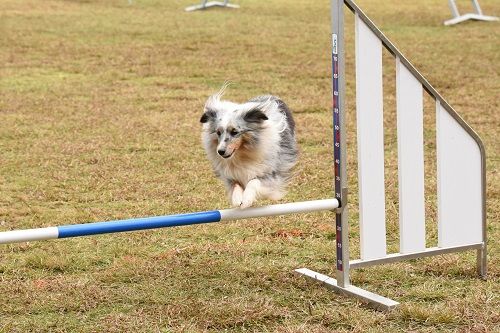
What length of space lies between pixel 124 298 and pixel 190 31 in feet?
37.1

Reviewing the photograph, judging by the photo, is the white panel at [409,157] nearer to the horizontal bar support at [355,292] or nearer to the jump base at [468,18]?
the horizontal bar support at [355,292]

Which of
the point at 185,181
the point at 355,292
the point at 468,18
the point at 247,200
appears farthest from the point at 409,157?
the point at 468,18

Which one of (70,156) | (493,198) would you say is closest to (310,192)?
(493,198)

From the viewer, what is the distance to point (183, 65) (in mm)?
12250

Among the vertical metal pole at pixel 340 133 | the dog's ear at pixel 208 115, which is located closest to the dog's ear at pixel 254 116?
the dog's ear at pixel 208 115

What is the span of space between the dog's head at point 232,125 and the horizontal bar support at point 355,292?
2.20 feet

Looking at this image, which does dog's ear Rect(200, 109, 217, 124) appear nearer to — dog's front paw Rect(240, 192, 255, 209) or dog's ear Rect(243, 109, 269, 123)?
dog's ear Rect(243, 109, 269, 123)

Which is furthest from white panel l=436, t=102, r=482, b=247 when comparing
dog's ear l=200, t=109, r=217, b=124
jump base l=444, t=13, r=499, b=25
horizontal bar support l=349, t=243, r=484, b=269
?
jump base l=444, t=13, r=499, b=25

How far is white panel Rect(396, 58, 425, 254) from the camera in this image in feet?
14.0

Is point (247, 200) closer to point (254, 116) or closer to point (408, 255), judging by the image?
point (254, 116)

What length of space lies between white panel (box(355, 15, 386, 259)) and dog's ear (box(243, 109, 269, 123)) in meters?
0.43

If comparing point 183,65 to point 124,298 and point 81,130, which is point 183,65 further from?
point 124,298

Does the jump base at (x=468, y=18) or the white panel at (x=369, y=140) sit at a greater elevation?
the jump base at (x=468, y=18)

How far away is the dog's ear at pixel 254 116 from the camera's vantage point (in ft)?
13.6
